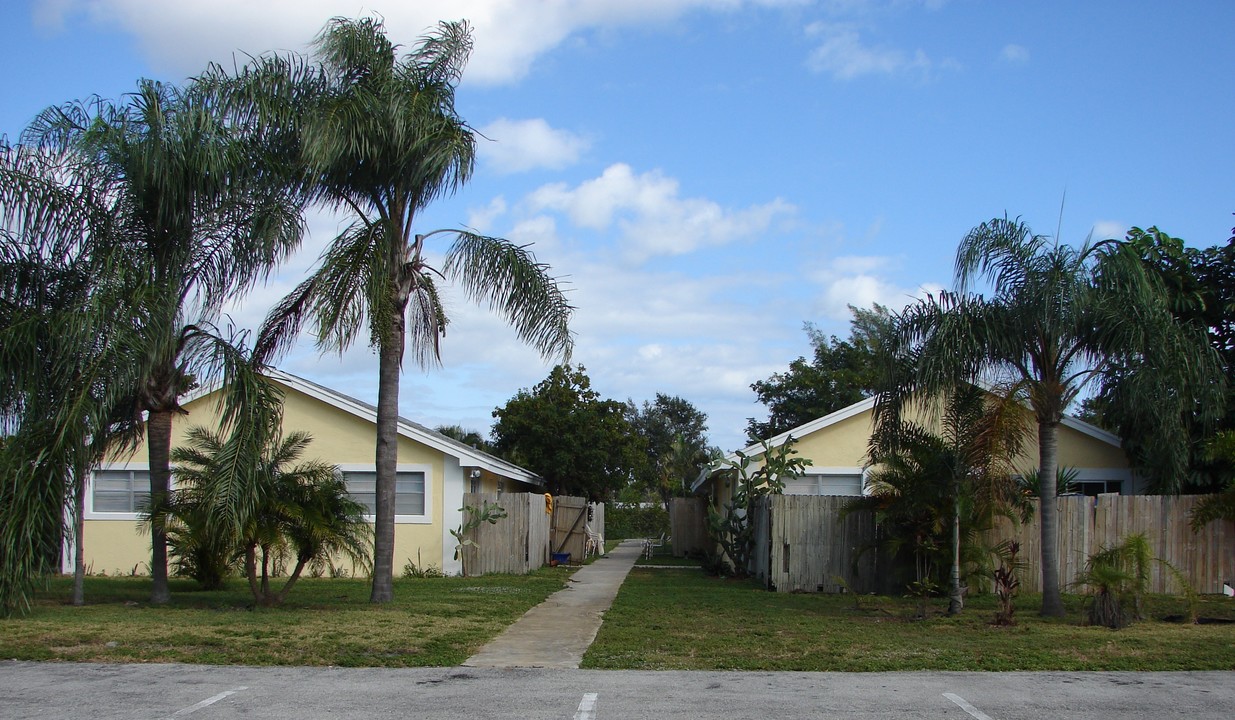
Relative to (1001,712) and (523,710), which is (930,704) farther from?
(523,710)

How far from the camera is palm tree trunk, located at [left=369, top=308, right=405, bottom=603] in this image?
14242 millimetres

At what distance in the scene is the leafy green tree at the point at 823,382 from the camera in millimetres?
42156

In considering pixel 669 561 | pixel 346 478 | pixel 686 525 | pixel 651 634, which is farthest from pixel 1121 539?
pixel 686 525

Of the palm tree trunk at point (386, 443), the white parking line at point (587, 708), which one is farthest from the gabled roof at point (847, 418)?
the white parking line at point (587, 708)

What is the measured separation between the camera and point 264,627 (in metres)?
12.0

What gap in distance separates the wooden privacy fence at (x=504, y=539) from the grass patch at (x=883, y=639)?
604 centimetres

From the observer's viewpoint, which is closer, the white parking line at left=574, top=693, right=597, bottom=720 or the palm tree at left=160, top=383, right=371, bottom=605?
the white parking line at left=574, top=693, right=597, bottom=720

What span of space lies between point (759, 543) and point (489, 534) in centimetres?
561

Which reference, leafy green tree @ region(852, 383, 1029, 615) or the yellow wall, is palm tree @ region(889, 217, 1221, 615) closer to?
leafy green tree @ region(852, 383, 1029, 615)

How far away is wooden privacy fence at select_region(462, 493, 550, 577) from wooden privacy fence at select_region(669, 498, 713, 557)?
9.23m

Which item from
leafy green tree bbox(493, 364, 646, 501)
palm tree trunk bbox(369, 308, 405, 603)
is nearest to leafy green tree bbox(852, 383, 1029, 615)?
palm tree trunk bbox(369, 308, 405, 603)

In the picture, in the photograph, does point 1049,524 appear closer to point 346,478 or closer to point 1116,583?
point 1116,583

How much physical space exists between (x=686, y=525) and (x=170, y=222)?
21.2 metres

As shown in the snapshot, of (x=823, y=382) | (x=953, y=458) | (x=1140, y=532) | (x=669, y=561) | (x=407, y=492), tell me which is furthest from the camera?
(x=823, y=382)
